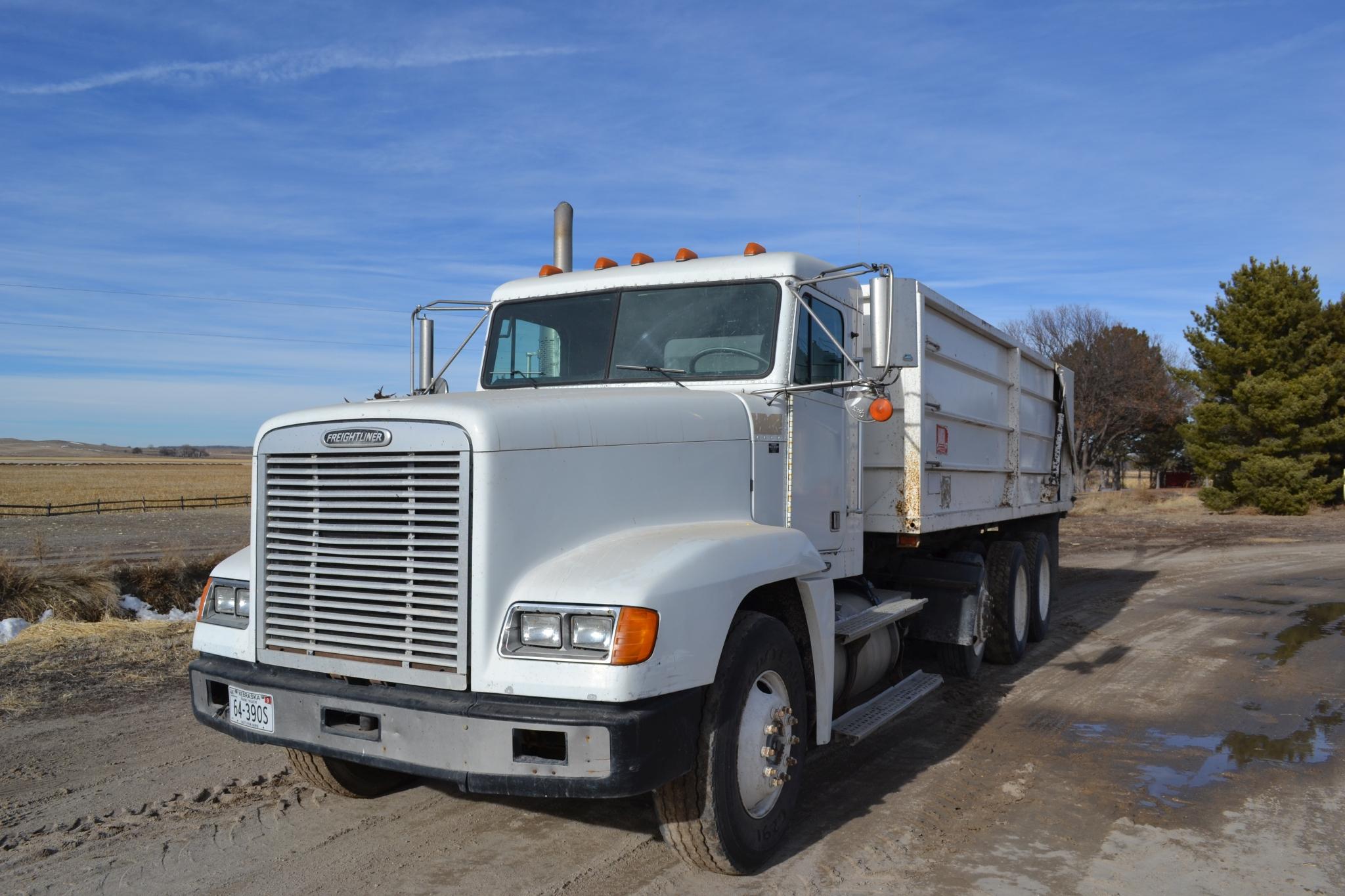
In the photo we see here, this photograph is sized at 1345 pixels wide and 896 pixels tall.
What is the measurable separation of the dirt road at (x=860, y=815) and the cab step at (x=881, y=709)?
0.87 feet

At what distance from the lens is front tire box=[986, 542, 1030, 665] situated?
826cm

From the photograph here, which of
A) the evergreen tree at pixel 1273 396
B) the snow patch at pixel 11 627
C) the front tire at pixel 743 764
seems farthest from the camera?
the evergreen tree at pixel 1273 396

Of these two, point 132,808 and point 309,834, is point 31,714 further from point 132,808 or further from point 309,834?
point 309,834

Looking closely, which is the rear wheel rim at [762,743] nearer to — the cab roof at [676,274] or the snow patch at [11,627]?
the cab roof at [676,274]

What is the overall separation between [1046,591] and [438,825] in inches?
285

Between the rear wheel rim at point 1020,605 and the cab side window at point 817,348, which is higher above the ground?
the cab side window at point 817,348

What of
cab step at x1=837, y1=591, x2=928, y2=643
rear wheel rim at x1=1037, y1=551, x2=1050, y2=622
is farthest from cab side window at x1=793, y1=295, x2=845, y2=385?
rear wheel rim at x1=1037, y1=551, x2=1050, y2=622

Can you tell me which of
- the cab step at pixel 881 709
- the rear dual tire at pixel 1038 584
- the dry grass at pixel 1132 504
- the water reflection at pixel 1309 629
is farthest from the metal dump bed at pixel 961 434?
the dry grass at pixel 1132 504

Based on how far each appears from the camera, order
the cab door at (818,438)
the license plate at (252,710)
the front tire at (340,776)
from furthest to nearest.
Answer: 1. the cab door at (818,438)
2. the front tire at (340,776)
3. the license plate at (252,710)

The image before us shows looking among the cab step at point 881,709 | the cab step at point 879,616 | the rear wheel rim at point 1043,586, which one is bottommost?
the cab step at point 881,709

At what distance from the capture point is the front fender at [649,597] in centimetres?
337

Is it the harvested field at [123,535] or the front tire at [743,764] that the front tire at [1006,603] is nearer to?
the front tire at [743,764]

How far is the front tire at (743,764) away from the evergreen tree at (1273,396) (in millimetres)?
30518

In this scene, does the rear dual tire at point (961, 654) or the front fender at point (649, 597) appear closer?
the front fender at point (649, 597)
